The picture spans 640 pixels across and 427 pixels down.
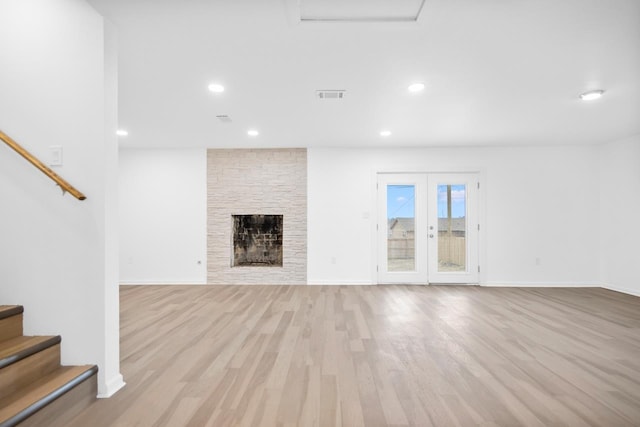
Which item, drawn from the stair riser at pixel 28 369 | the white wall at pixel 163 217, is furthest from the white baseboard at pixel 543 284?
the stair riser at pixel 28 369

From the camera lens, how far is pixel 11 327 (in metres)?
1.85

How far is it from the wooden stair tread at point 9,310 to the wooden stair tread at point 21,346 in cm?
16

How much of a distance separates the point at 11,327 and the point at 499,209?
6435 millimetres

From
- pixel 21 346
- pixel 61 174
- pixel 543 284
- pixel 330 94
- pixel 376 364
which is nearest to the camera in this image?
pixel 21 346

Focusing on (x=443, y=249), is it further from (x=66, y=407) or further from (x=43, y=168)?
(x=43, y=168)

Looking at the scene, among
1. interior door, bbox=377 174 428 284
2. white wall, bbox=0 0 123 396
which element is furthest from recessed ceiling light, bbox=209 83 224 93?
interior door, bbox=377 174 428 284

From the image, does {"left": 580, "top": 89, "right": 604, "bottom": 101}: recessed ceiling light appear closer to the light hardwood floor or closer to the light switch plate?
the light hardwood floor

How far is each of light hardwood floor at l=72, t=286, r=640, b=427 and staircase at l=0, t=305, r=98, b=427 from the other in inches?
5.3

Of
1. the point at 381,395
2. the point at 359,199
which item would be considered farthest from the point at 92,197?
the point at 359,199

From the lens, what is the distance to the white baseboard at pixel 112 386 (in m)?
1.94

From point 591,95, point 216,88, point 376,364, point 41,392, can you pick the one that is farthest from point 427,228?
point 41,392

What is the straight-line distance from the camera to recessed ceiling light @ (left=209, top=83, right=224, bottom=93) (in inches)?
119

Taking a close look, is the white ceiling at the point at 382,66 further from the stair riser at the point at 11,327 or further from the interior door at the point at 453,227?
the stair riser at the point at 11,327

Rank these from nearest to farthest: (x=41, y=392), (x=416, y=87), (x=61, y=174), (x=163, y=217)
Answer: (x=41, y=392) < (x=61, y=174) < (x=416, y=87) < (x=163, y=217)
